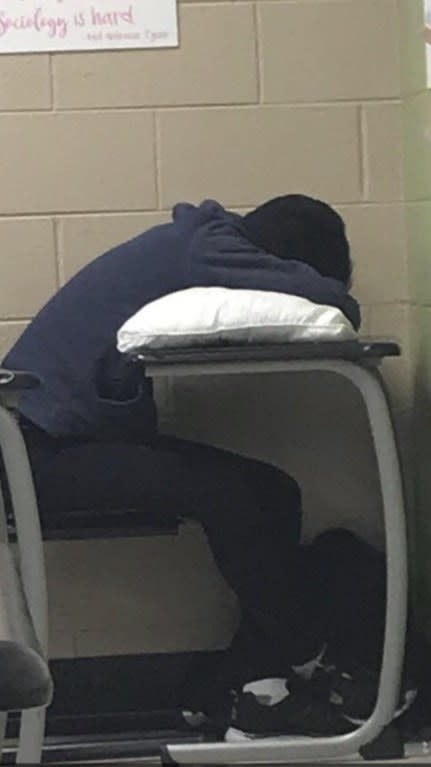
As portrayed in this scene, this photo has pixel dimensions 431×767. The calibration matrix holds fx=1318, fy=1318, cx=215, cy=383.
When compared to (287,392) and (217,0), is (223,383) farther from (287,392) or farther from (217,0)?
(217,0)

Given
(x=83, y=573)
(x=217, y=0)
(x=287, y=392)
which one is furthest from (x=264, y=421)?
(x=217, y=0)

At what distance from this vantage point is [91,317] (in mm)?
2150

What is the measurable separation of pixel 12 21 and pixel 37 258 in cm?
42

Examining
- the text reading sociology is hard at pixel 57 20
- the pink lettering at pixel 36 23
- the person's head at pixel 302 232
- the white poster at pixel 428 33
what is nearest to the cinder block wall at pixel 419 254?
the white poster at pixel 428 33

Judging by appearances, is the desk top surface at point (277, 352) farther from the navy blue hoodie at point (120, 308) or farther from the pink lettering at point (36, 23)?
the pink lettering at point (36, 23)

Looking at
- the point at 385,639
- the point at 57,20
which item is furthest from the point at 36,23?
the point at 385,639

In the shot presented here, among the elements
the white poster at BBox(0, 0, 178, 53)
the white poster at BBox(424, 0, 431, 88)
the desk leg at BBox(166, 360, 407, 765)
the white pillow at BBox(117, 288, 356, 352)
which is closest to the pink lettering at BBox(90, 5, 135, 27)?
the white poster at BBox(0, 0, 178, 53)

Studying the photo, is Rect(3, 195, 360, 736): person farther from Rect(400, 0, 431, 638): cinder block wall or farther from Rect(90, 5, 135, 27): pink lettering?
Rect(90, 5, 135, 27): pink lettering

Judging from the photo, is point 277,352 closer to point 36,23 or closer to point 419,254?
point 419,254

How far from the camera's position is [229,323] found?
6.28 ft

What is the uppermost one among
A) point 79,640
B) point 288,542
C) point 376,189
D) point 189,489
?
point 376,189

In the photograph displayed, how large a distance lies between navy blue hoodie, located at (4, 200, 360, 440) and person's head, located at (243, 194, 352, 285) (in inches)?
2.1

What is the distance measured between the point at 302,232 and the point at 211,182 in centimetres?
25

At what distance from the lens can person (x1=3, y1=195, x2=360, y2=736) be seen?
2082 millimetres
